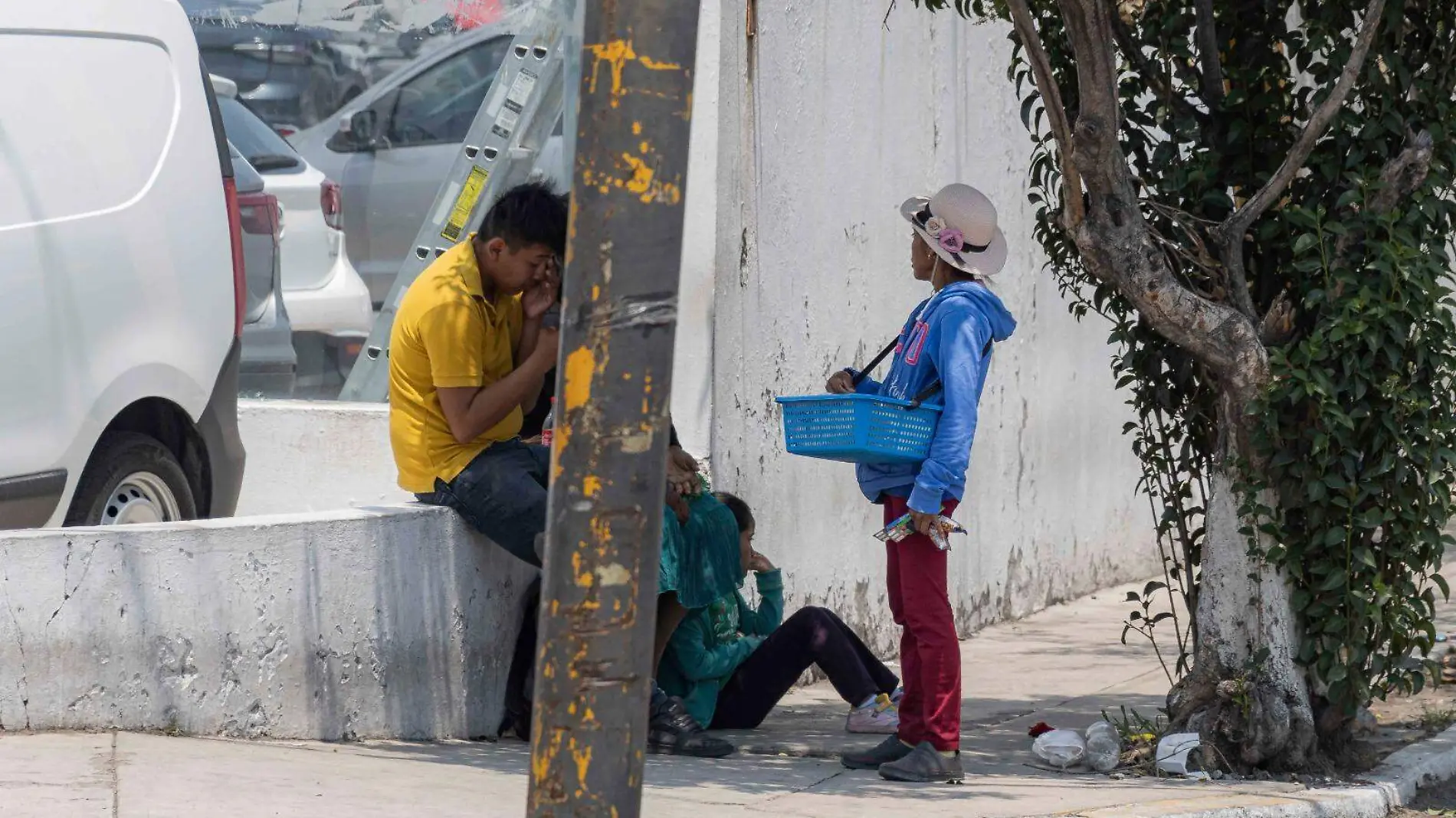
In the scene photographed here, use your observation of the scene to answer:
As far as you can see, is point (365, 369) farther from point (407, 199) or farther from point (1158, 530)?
point (1158, 530)

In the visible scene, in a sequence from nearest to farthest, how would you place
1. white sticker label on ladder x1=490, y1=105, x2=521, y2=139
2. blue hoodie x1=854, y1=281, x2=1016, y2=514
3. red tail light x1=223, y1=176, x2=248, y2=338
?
blue hoodie x1=854, y1=281, x2=1016, y2=514 < red tail light x1=223, y1=176, x2=248, y2=338 < white sticker label on ladder x1=490, y1=105, x2=521, y2=139

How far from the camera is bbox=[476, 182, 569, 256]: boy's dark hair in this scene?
18.1 feet

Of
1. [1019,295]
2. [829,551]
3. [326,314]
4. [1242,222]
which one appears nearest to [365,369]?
[326,314]

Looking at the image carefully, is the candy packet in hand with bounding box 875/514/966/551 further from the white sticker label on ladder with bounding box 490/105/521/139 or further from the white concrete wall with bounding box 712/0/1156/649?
the white sticker label on ladder with bounding box 490/105/521/139

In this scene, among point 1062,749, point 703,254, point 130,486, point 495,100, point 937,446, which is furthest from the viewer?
point 495,100

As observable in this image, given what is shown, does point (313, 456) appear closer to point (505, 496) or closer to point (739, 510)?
point (739, 510)

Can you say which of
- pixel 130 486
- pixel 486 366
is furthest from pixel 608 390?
pixel 130 486

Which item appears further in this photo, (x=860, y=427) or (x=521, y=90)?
(x=521, y=90)

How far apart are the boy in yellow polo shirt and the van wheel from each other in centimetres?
92

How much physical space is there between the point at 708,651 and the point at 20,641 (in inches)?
83.4

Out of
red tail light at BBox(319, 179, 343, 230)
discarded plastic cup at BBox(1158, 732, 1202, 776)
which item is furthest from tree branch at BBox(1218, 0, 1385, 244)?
red tail light at BBox(319, 179, 343, 230)

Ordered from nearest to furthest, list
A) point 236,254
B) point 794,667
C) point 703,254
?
point 794,667 → point 236,254 → point 703,254

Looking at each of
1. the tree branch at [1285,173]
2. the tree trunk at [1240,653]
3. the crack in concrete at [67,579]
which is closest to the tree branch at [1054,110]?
the tree branch at [1285,173]

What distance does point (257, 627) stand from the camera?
5.29m
